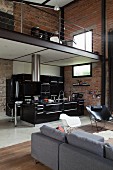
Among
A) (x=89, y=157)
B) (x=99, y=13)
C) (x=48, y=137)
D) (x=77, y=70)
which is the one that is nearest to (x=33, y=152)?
(x=48, y=137)

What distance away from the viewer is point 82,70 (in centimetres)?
891

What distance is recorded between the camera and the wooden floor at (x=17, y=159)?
9.30ft

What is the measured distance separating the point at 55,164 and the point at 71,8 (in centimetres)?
904

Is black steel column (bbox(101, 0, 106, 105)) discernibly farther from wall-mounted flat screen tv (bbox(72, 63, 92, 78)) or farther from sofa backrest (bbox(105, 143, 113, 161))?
sofa backrest (bbox(105, 143, 113, 161))

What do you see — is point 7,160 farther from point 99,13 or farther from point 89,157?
point 99,13

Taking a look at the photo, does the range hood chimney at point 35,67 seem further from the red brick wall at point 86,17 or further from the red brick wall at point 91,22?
the red brick wall at point 91,22

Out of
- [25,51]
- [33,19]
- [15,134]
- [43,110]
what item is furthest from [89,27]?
[15,134]

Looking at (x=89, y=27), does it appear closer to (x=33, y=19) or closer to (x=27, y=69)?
(x=33, y=19)

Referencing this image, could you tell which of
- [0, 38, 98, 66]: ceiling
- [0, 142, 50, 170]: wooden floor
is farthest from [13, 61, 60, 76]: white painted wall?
[0, 142, 50, 170]: wooden floor

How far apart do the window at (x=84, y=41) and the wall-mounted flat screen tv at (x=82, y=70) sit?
0.87 metres

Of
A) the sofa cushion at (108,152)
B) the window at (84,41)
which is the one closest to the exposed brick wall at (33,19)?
the window at (84,41)

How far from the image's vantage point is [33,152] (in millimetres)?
2961

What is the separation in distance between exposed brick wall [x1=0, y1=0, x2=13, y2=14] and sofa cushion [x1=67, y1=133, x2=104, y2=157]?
7487 mm

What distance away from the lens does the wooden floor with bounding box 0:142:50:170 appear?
2834mm
